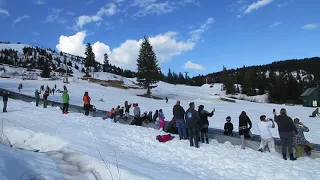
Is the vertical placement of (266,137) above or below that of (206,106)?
above

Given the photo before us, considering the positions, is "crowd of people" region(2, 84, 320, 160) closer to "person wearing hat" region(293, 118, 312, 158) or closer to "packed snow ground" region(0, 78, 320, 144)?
"person wearing hat" region(293, 118, 312, 158)

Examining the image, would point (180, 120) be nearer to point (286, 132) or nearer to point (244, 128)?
point (244, 128)

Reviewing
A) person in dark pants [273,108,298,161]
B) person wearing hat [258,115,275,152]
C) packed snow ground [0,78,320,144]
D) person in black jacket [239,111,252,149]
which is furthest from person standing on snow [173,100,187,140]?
packed snow ground [0,78,320,144]

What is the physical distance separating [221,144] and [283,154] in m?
2.95

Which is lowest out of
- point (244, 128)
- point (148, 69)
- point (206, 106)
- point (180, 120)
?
point (206, 106)

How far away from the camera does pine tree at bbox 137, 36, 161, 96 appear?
225 ft

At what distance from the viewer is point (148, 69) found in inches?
2714

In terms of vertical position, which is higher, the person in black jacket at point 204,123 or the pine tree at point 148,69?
the pine tree at point 148,69

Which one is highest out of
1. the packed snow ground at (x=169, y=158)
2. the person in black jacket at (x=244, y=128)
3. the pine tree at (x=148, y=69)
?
the pine tree at (x=148, y=69)

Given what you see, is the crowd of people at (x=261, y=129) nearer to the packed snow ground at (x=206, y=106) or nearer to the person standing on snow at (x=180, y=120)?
the person standing on snow at (x=180, y=120)

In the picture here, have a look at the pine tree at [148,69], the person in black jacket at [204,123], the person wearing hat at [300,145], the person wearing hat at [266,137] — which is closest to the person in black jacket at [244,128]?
the person wearing hat at [266,137]

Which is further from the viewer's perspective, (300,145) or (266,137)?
(266,137)

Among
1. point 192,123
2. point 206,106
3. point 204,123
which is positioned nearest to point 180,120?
point 204,123

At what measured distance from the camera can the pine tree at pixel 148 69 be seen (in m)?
68.6
